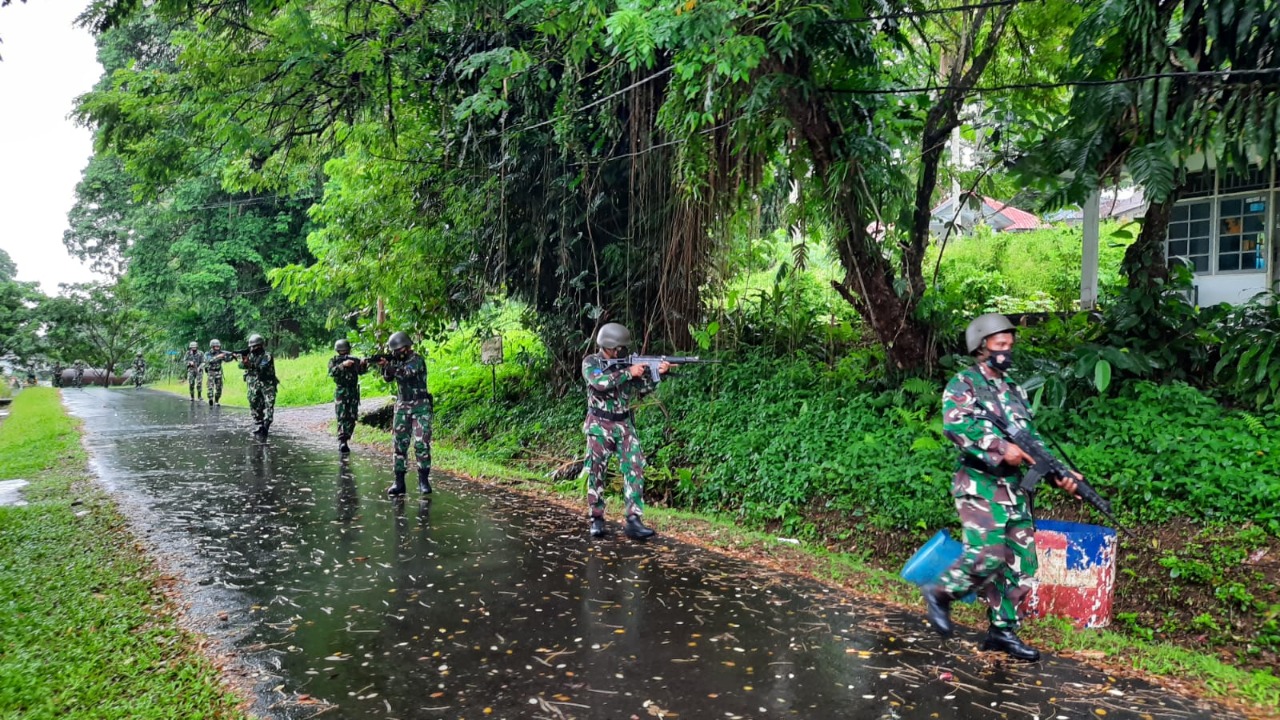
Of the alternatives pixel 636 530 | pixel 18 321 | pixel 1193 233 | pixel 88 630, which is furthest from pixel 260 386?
pixel 18 321

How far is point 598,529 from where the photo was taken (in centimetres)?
741

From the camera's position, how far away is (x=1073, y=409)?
755 centimetres

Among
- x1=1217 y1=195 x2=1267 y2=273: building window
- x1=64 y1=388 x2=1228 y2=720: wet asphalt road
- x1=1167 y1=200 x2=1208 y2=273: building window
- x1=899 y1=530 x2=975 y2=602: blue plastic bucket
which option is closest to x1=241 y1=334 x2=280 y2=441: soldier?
x1=64 y1=388 x2=1228 y2=720: wet asphalt road

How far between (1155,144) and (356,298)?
11.8 meters

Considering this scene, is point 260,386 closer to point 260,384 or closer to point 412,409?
point 260,384

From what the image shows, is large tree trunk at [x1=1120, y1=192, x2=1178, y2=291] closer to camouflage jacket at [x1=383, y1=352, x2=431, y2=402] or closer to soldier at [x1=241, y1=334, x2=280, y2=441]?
camouflage jacket at [x1=383, y1=352, x2=431, y2=402]

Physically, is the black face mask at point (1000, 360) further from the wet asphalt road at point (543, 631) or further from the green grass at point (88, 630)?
the green grass at point (88, 630)

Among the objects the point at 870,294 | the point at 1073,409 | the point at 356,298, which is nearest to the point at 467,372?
the point at 356,298

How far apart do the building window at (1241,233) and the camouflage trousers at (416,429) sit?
1250 cm

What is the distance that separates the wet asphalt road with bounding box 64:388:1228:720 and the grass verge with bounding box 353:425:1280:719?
0.81 feet

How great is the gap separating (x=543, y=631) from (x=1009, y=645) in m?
2.59

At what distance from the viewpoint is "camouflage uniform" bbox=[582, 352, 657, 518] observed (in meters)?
7.38

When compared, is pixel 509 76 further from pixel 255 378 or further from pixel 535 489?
pixel 255 378

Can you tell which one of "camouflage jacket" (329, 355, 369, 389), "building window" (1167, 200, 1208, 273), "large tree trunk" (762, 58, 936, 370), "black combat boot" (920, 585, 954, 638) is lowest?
"black combat boot" (920, 585, 954, 638)
